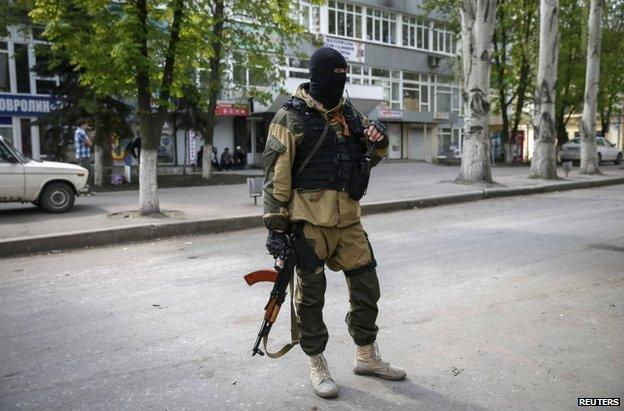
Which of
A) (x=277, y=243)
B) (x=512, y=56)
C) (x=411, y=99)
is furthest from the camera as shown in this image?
(x=411, y=99)

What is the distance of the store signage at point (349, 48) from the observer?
34.2m

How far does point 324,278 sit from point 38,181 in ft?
30.2

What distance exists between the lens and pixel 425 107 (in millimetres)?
41969

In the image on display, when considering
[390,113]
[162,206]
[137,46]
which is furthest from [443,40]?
[137,46]

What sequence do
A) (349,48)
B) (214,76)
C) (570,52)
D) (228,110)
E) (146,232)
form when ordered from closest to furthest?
(146,232)
(214,76)
(228,110)
(570,52)
(349,48)

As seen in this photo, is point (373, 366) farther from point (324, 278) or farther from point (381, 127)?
point (381, 127)

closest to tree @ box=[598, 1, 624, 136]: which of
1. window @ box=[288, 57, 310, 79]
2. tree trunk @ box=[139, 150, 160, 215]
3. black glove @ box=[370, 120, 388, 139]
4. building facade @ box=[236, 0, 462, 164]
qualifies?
building facade @ box=[236, 0, 462, 164]

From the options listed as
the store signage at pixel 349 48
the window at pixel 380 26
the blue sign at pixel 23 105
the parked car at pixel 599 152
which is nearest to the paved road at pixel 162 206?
the blue sign at pixel 23 105

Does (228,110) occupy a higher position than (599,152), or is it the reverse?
(228,110)

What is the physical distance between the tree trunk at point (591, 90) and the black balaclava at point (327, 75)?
64.3ft

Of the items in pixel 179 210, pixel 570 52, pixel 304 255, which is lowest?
pixel 179 210

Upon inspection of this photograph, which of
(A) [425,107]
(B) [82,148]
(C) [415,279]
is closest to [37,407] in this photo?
(C) [415,279]

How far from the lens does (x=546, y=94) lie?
17.8 meters

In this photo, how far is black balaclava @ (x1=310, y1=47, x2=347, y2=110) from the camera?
10.8 feet
